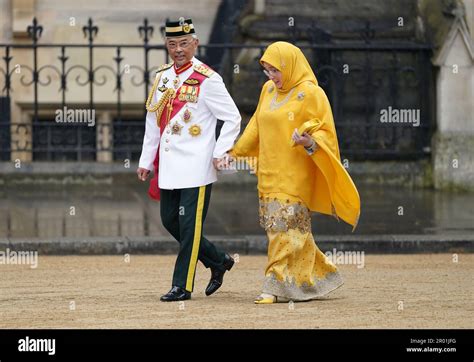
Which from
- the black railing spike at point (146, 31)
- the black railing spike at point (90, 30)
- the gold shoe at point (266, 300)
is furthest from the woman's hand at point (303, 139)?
the black railing spike at point (90, 30)

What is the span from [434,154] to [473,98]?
76 centimetres

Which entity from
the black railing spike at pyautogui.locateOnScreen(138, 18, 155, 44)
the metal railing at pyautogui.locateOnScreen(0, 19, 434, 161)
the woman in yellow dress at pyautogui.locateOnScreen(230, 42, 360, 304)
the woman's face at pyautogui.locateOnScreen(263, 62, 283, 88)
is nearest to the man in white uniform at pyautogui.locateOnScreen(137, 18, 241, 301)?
the woman in yellow dress at pyautogui.locateOnScreen(230, 42, 360, 304)

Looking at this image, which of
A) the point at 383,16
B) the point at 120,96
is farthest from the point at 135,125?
the point at 383,16

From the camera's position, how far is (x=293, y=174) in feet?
35.1

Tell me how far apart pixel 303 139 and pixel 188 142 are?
0.86 metres

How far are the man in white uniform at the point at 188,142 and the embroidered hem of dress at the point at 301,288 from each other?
0.54m

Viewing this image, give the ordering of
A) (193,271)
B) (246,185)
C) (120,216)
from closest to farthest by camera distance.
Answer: (193,271), (120,216), (246,185)

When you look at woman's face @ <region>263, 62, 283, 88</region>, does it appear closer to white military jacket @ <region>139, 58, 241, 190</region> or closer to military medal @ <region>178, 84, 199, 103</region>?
white military jacket @ <region>139, 58, 241, 190</region>

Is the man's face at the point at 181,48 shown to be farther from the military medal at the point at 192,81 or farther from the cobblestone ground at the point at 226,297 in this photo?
the cobblestone ground at the point at 226,297

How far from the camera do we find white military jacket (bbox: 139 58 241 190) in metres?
10.8

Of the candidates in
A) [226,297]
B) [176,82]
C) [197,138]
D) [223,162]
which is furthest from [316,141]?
[226,297]

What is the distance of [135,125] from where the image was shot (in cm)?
1853

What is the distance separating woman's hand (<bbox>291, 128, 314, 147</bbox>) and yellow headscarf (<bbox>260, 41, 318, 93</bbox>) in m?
0.38
